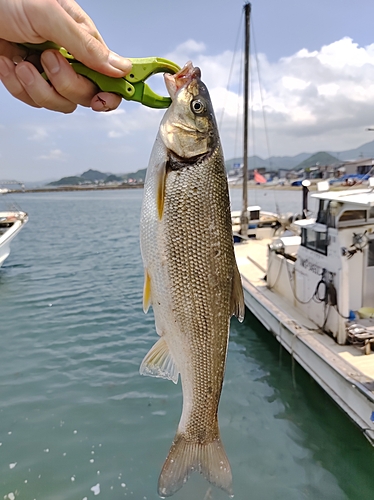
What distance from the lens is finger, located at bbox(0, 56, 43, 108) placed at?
2146 mm

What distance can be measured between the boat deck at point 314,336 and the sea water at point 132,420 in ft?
3.29

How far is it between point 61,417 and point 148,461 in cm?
201

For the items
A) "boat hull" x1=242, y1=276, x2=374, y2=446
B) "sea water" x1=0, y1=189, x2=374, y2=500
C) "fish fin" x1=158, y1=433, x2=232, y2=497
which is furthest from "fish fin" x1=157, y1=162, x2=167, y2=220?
"boat hull" x1=242, y1=276, x2=374, y2=446

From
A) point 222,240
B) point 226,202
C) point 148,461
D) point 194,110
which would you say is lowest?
point 148,461

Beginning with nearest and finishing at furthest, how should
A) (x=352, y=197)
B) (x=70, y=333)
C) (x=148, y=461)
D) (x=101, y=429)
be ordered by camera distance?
1. (x=148, y=461)
2. (x=101, y=429)
3. (x=352, y=197)
4. (x=70, y=333)

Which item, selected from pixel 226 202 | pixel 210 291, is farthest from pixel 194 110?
pixel 210 291

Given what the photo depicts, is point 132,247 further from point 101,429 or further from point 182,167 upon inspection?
point 182,167

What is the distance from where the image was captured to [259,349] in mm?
9852

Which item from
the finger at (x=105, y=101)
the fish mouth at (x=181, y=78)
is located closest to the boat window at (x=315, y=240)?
the fish mouth at (x=181, y=78)

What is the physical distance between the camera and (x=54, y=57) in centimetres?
201

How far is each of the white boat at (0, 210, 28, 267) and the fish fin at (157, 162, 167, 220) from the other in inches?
703

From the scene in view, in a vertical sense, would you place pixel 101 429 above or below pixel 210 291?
below

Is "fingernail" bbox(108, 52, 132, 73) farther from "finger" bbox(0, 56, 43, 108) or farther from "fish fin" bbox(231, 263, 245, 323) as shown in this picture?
"fish fin" bbox(231, 263, 245, 323)

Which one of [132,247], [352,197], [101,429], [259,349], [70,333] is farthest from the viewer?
[132,247]
